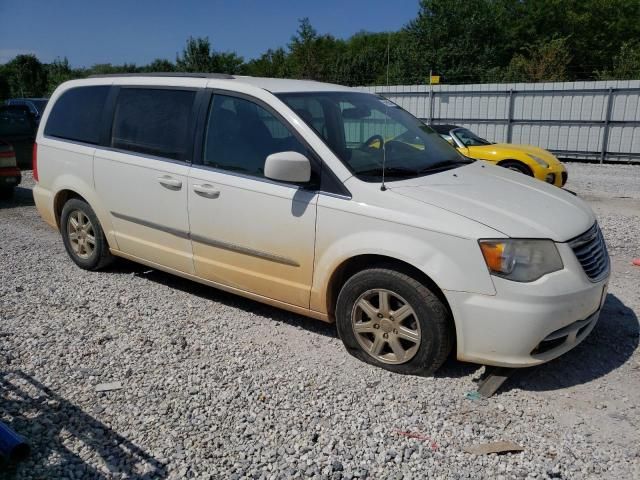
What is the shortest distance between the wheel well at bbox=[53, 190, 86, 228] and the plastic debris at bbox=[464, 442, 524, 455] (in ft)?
14.2

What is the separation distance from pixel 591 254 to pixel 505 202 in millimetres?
626

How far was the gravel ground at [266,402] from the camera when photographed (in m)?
2.77

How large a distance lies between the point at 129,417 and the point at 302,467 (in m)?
1.07

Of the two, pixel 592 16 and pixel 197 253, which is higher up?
pixel 592 16

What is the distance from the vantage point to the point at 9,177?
388 inches

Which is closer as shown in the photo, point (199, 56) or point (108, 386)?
point (108, 386)

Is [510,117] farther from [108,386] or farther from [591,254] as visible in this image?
[108,386]

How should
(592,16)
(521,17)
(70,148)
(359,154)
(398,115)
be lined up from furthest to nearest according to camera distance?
(521,17) < (592,16) < (70,148) < (398,115) < (359,154)

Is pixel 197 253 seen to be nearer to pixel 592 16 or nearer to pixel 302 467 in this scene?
pixel 302 467

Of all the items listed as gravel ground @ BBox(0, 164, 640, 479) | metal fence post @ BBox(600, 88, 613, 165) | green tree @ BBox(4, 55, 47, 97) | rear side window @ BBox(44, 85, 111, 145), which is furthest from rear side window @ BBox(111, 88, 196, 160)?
green tree @ BBox(4, 55, 47, 97)

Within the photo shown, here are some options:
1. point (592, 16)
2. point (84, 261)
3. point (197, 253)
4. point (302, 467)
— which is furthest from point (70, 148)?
point (592, 16)

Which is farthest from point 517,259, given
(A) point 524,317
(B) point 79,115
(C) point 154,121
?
(B) point 79,115

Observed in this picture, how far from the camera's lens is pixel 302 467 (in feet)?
8.99

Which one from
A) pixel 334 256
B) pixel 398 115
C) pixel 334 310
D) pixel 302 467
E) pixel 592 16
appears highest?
pixel 592 16
